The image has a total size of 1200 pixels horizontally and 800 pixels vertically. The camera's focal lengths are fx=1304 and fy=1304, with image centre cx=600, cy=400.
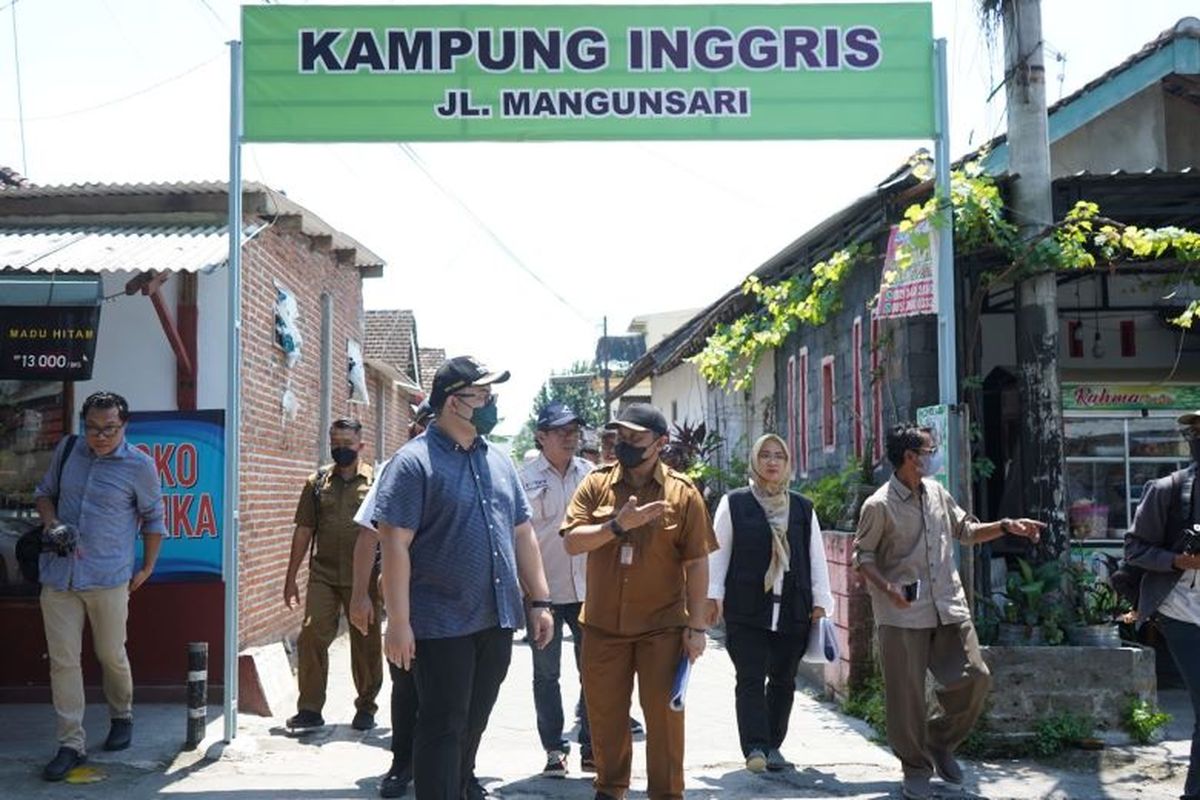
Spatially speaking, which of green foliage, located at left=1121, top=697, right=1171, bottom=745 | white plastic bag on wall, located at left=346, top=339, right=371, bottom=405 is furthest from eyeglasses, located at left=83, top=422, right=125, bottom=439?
white plastic bag on wall, located at left=346, top=339, right=371, bottom=405

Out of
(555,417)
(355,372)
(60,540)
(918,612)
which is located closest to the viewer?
(918,612)

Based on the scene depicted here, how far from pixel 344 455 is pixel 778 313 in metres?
5.00

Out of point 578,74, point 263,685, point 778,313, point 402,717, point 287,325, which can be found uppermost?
point 578,74

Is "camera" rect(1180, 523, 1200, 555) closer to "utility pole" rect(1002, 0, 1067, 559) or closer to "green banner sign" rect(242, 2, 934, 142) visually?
"utility pole" rect(1002, 0, 1067, 559)

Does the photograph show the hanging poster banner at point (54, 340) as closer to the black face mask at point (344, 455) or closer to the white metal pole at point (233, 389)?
the white metal pole at point (233, 389)

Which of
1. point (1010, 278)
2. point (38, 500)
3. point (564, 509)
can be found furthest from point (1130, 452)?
point (38, 500)

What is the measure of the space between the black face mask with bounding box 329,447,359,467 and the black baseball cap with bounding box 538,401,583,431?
4.63 feet

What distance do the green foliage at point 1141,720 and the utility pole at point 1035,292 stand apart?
1094 mm

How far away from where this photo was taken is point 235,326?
773 centimetres

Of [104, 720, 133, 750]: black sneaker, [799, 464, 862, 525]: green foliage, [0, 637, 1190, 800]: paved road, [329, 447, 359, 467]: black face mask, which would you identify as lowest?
[0, 637, 1190, 800]: paved road

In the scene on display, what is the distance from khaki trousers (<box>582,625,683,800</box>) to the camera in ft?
18.9

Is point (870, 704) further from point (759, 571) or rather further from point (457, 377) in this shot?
point (457, 377)

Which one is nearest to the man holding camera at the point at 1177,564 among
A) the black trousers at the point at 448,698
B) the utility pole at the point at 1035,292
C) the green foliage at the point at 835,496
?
the utility pole at the point at 1035,292

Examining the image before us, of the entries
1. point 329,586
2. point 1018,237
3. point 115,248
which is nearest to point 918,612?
point 1018,237
